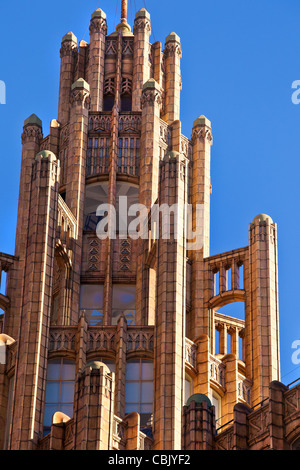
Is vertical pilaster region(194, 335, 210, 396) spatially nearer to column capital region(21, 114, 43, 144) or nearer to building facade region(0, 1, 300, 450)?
building facade region(0, 1, 300, 450)

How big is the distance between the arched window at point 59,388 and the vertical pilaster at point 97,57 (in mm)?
18355

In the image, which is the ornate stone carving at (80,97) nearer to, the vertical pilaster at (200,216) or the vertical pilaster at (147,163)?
the vertical pilaster at (147,163)

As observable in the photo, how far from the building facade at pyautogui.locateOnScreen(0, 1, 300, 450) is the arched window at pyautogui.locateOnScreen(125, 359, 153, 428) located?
0.07 m

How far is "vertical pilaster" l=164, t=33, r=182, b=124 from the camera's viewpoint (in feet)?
302

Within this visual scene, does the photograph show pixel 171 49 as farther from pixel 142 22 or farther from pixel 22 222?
pixel 22 222

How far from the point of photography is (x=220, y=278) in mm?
84688

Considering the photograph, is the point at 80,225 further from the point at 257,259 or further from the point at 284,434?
the point at 284,434

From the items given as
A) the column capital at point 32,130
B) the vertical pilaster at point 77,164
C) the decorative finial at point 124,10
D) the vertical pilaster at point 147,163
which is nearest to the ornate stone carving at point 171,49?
the vertical pilaster at point 147,163

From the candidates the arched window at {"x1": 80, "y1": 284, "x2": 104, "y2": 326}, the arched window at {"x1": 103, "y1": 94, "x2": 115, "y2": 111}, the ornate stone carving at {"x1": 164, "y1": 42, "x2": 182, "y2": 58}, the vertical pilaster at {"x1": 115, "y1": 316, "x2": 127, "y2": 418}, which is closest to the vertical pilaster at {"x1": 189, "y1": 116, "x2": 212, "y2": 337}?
the arched window at {"x1": 80, "y1": 284, "x2": 104, "y2": 326}

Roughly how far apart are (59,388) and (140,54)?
960 inches

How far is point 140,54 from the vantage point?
93.4 meters

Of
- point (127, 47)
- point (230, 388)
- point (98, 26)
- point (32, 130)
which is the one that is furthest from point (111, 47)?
point (230, 388)
